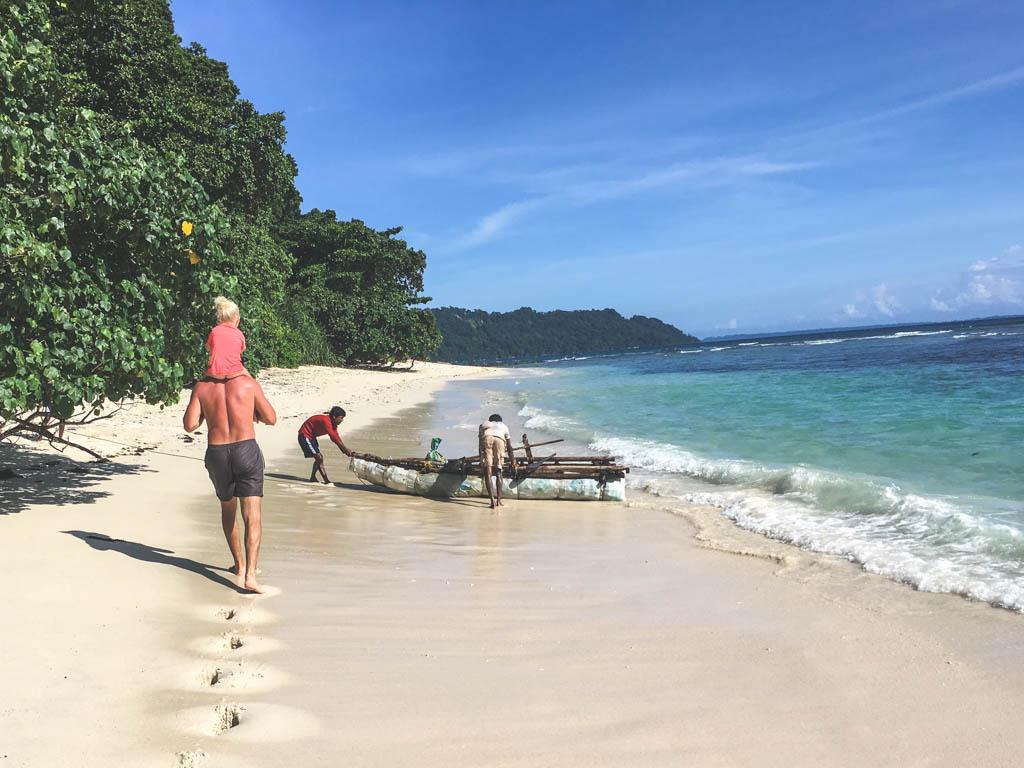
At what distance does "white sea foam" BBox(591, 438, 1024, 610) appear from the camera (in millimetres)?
6605

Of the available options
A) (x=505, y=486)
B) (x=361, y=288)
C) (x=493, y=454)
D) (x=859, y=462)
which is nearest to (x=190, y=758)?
(x=493, y=454)

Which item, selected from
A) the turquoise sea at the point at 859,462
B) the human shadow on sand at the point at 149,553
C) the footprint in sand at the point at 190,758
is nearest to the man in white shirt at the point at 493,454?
the turquoise sea at the point at 859,462

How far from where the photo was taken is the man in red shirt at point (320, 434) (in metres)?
11.3

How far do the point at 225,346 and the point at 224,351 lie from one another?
0.13 feet

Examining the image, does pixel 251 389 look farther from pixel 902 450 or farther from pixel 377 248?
pixel 377 248

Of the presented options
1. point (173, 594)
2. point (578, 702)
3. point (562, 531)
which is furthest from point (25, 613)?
point (562, 531)

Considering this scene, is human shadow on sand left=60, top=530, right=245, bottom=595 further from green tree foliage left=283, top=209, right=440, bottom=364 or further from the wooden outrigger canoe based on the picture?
green tree foliage left=283, top=209, right=440, bottom=364

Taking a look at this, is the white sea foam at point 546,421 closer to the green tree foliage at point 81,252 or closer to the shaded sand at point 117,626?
the shaded sand at point 117,626

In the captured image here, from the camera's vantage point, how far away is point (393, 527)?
8.38 metres

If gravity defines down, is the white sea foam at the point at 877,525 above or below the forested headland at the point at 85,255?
below

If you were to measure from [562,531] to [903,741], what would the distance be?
17.2 feet

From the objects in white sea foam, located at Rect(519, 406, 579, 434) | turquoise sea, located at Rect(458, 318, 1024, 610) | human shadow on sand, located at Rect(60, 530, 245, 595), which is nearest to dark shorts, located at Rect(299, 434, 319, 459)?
human shadow on sand, located at Rect(60, 530, 245, 595)

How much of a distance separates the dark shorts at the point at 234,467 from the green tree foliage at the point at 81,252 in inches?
82.5

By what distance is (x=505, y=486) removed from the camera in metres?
10.8
